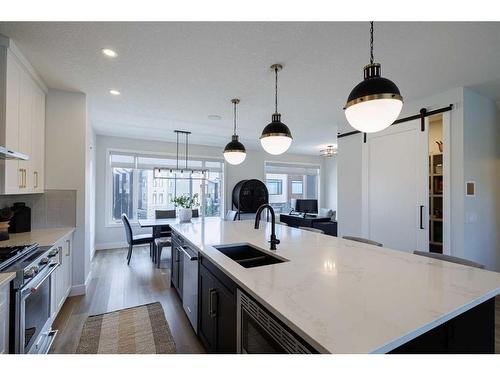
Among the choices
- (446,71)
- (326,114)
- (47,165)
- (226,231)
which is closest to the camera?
(446,71)

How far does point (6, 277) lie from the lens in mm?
1416

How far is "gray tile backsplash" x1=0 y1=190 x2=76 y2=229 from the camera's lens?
2.85 meters

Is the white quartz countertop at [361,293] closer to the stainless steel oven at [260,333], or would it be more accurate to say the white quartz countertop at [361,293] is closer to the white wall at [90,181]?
the stainless steel oven at [260,333]

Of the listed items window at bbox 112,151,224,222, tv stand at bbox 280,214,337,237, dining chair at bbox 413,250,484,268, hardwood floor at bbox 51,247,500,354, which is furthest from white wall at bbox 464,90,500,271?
window at bbox 112,151,224,222

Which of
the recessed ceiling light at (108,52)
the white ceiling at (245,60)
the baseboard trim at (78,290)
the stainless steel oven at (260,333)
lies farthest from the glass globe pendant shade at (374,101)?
the baseboard trim at (78,290)

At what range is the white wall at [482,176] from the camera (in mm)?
2844

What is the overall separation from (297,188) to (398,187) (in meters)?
4.96

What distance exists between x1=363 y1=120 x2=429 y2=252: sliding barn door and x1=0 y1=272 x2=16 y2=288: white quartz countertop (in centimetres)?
399

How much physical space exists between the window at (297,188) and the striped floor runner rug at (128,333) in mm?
6248
